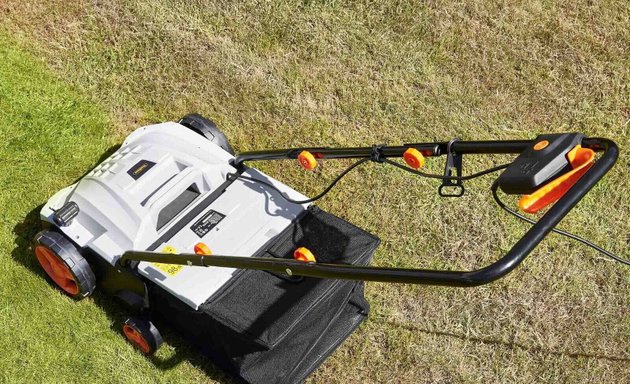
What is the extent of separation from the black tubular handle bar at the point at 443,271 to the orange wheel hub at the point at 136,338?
0.31m

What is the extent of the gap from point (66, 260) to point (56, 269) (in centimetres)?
22

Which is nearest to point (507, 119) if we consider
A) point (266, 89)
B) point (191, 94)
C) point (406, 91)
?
point (406, 91)

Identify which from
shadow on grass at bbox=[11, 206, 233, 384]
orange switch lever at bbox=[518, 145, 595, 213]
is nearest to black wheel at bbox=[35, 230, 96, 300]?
shadow on grass at bbox=[11, 206, 233, 384]

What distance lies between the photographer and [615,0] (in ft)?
13.0

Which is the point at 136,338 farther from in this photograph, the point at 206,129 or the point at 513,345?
the point at 513,345

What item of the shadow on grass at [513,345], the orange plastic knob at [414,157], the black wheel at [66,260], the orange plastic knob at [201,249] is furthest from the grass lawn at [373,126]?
the orange plastic knob at [414,157]

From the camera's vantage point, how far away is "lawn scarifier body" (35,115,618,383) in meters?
2.53

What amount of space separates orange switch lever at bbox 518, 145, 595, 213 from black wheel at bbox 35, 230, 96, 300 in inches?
63.3

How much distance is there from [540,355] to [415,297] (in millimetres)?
509

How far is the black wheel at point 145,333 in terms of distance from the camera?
9.31ft

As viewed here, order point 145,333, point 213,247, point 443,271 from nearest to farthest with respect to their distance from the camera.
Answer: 1. point 443,271
2. point 213,247
3. point 145,333

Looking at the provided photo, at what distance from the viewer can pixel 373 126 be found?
360cm

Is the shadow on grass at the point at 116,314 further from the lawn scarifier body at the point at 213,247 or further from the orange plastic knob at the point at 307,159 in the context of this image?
the orange plastic knob at the point at 307,159

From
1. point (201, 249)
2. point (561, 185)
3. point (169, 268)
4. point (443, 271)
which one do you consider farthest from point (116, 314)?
point (561, 185)
